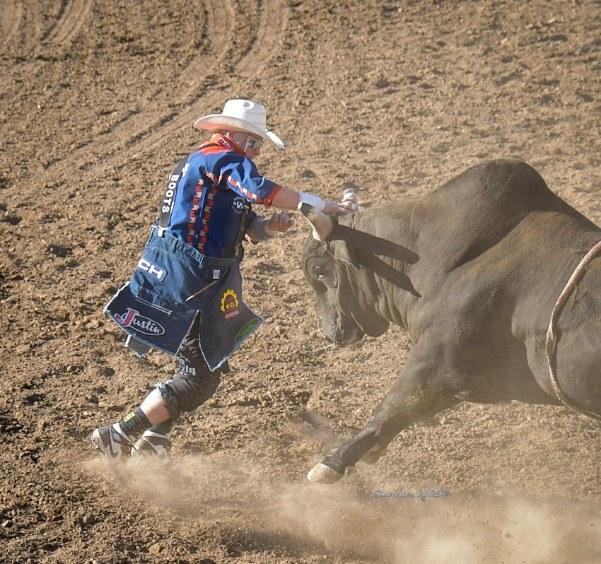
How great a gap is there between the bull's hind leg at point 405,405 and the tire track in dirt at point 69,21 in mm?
9430

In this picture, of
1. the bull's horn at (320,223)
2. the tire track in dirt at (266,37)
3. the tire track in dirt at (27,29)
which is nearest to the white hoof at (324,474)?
the bull's horn at (320,223)

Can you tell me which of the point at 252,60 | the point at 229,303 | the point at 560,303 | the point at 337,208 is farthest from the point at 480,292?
the point at 252,60

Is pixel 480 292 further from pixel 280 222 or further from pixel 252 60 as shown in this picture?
pixel 252 60

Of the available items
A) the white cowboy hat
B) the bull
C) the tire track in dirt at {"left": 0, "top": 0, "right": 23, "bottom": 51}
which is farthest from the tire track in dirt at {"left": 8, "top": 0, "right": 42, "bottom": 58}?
the bull

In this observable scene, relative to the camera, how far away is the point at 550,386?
5379 mm

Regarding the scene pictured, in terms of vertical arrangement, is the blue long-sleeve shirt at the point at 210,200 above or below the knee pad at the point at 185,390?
above

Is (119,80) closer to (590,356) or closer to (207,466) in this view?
(207,466)

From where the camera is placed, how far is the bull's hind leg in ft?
18.3

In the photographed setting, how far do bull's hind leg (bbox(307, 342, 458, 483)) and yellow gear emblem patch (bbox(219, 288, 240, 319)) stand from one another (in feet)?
2.92

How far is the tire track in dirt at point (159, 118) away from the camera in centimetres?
1075

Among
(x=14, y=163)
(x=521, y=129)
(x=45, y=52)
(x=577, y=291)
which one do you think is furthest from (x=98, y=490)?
(x=45, y=52)

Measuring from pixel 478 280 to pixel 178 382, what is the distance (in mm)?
1612

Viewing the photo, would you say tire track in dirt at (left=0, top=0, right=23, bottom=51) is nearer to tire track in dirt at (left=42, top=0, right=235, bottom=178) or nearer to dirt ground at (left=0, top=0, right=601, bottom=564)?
dirt ground at (left=0, top=0, right=601, bottom=564)

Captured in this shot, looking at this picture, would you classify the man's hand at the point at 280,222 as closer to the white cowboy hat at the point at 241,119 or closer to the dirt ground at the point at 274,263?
the white cowboy hat at the point at 241,119
